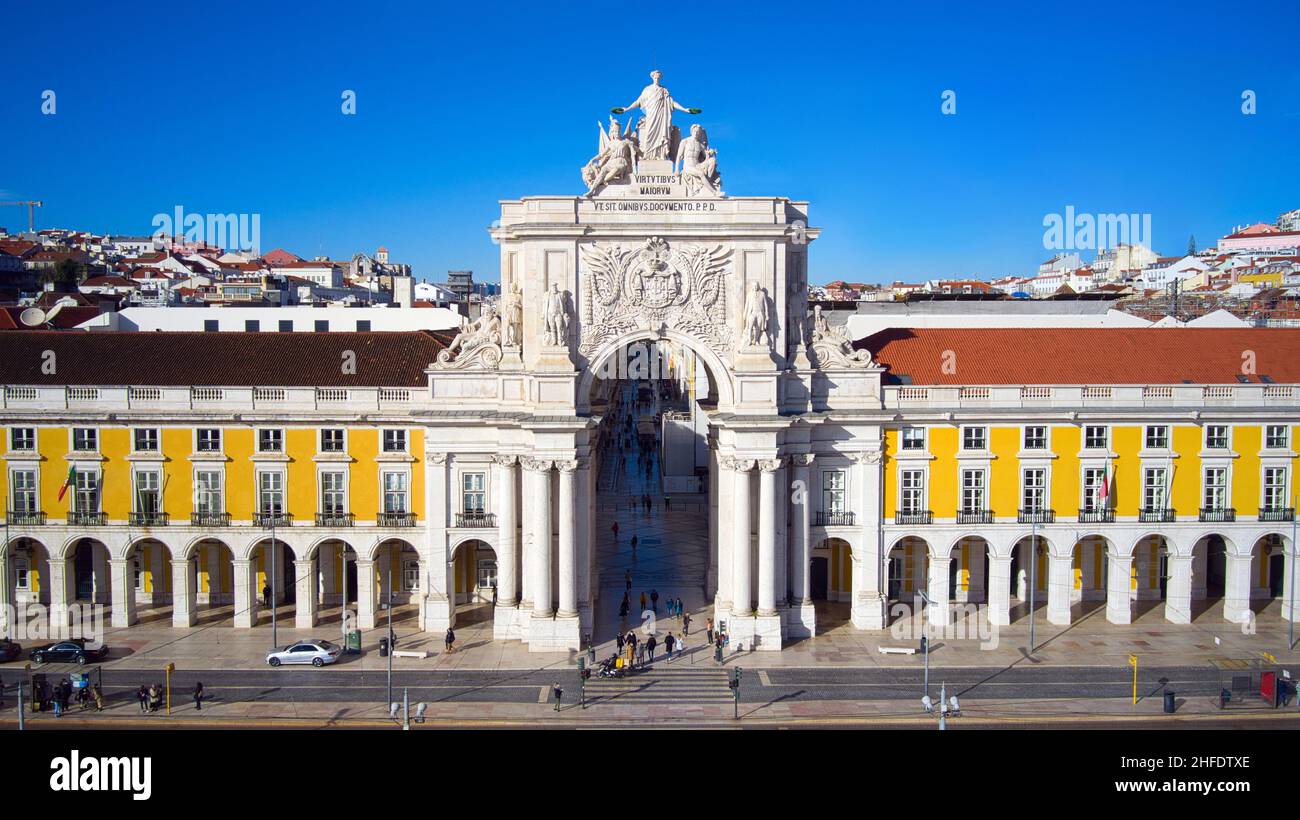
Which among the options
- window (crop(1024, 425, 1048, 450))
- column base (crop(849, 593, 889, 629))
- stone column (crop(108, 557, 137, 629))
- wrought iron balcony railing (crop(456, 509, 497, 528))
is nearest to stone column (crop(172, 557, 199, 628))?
stone column (crop(108, 557, 137, 629))

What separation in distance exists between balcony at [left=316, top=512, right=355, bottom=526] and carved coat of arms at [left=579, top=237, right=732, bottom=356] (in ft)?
43.8

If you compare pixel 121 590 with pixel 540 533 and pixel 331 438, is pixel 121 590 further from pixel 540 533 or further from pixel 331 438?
pixel 540 533

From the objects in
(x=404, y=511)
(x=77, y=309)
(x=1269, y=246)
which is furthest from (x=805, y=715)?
(x=1269, y=246)

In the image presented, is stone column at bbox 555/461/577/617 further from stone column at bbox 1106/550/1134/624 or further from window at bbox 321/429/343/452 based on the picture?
stone column at bbox 1106/550/1134/624

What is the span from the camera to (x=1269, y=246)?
154500mm

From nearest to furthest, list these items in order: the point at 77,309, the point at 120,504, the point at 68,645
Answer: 1. the point at 68,645
2. the point at 120,504
3. the point at 77,309

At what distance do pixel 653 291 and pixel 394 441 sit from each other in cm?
1386

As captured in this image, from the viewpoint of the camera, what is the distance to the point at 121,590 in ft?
162

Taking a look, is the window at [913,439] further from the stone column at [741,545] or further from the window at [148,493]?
the window at [148,493]

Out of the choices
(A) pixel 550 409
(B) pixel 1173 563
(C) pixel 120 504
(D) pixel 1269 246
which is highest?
(D) pixel 1269 246

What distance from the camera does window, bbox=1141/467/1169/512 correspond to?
165 feet

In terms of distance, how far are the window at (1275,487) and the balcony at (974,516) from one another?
13119 mm

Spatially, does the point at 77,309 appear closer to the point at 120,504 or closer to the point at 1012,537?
the point at 120,504
